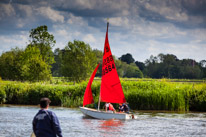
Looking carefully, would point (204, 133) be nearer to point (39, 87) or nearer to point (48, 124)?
point (48, 124)

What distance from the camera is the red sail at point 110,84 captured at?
2911 centimetres

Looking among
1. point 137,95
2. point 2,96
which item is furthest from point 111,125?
point 2,96

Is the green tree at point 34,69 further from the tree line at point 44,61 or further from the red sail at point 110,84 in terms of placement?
the red sail at point 110,84

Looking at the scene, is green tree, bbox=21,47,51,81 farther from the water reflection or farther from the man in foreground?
the man in foreground

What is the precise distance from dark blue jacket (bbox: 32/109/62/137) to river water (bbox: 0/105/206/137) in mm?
9928

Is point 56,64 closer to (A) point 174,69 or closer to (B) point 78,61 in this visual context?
(A) point 174,69

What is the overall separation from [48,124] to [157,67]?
149m

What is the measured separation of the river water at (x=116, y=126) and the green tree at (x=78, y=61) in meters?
31.2

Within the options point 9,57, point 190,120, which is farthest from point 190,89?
point 9,57

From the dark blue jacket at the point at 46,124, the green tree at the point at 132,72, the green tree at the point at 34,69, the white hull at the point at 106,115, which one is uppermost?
the green tree at the point at 132,72

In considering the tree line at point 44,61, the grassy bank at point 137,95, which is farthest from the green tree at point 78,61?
the grassy bank at point 137,95

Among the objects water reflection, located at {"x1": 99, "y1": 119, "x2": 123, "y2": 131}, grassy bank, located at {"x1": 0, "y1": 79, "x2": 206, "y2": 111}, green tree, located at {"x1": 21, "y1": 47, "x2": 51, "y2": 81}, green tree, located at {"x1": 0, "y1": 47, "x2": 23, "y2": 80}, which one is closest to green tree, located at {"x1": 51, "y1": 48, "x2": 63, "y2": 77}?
green tree, located at {"x1": 0, "y1": 47, "x2": 23, "y2": 80}

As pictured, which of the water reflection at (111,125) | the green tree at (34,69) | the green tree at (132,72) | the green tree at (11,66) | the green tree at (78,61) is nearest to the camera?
the water reflection at (111,125)

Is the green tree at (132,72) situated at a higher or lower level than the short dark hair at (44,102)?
higher
